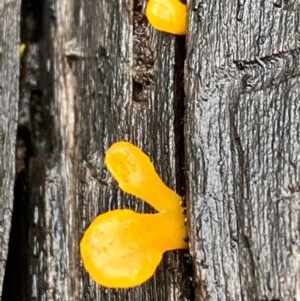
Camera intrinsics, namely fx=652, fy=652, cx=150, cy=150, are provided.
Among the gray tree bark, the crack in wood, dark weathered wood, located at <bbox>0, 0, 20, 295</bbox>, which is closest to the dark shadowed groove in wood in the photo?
the gray tree bark

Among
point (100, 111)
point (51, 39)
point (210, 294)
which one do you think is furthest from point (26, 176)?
point (210, 294)

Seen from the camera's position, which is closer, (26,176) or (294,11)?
(294,11)

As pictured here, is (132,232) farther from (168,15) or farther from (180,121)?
(168,15)

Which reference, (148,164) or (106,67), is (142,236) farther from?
(106,67)

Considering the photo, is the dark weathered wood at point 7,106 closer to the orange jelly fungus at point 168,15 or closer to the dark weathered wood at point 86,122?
the dark weathered wood at point 86,122

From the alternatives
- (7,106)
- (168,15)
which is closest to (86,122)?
(7,106)

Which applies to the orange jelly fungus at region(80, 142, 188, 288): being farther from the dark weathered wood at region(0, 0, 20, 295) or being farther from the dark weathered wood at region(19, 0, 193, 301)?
the dark weathered wood at region(0, 0, 20, 295)
